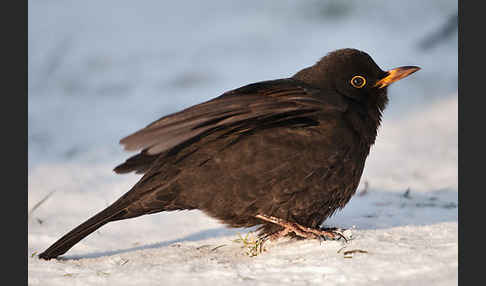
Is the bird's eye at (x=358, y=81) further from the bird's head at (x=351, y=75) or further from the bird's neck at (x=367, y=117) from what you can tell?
the bird's neck at (x=367, y=117)

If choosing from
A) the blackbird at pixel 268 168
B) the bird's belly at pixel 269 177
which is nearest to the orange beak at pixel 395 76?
the blackbird at pixel 268 168

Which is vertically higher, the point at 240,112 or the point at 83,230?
the point at 240,112

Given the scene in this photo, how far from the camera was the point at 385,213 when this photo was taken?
5.45m

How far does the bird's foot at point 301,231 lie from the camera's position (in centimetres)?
423

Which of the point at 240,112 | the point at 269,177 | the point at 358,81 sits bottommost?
the point at 269,177

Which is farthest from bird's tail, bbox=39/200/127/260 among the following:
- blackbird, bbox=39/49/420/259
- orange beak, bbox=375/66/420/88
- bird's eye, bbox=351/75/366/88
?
orange beak, bbox=375/66/420/88

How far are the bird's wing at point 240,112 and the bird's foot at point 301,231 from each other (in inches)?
26.0

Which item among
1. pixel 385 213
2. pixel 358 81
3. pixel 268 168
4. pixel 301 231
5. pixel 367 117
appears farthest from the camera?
pixel 385 213

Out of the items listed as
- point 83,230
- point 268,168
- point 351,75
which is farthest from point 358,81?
point 83,230

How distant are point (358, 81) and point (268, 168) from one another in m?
1.09

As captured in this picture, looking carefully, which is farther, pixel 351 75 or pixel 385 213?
pixel 385 213

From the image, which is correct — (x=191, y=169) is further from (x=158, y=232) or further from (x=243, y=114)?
(x=158, y=232)

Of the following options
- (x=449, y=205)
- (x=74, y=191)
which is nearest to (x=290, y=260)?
(x=449, y=205)

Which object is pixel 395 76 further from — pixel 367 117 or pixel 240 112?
pixel 240 112
